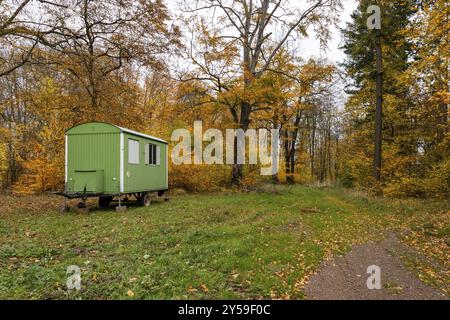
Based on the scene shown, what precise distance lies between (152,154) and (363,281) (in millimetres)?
10062

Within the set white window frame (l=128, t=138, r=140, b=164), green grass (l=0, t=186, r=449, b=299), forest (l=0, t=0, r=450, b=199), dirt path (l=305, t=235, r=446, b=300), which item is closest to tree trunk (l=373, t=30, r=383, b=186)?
forest (l=0, t=0, r=450, b=199)

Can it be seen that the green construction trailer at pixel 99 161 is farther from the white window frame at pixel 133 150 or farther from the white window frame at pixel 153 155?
the white window frame at pixel 153 155

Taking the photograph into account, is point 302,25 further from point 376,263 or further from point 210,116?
point 376,263

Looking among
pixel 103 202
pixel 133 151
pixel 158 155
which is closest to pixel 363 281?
pixel 133 151

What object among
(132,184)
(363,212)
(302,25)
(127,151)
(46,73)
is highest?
(302,25)

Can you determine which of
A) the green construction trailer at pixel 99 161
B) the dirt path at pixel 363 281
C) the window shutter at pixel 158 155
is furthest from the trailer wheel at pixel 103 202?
the dirt path at pixel 363 281

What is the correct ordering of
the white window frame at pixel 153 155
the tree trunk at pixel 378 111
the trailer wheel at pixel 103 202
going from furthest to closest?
the tree trunk at pixel 378 111 → the white window frame at pixel 153 155 → the trailer wheel at pixel 103 202

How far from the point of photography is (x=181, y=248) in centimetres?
561

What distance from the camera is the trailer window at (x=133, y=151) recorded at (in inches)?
424

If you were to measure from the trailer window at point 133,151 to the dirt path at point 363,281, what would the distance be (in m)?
7.86
